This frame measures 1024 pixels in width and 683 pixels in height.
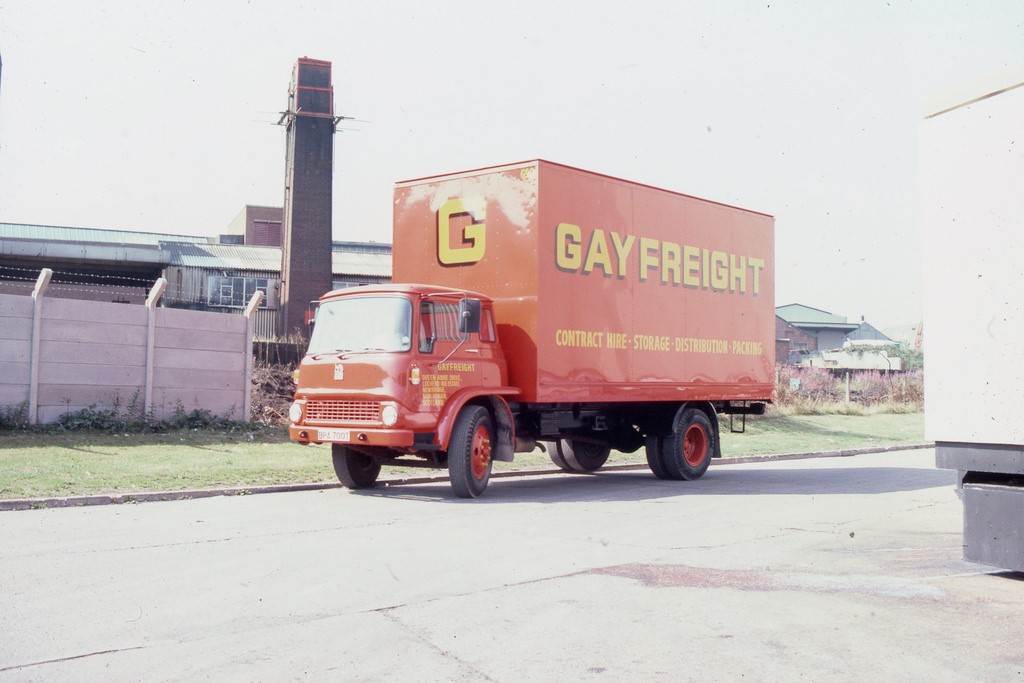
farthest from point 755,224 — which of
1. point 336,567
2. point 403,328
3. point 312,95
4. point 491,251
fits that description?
point 312,95

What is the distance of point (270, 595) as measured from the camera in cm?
618

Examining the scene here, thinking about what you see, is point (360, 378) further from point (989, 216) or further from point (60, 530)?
point (989, 216)

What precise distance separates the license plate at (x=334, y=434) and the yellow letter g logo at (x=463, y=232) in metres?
2.93

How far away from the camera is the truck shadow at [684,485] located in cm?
1202

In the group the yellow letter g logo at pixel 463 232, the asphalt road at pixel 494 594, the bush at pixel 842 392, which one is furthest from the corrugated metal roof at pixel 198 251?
the asphalt road at pixel 494 594

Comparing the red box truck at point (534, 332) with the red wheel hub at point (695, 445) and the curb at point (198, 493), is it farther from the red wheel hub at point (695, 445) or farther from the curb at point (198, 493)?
the curb at point (198, 493)

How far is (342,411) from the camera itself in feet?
37.5

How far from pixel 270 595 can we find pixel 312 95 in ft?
131

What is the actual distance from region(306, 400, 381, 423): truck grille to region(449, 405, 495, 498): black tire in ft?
3.21

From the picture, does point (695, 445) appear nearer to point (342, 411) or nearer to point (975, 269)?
point (342, 411)

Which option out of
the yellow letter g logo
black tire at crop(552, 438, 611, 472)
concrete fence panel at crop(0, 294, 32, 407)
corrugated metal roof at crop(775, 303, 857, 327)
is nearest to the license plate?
the yellow letter g logo

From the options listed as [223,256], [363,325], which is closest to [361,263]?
[223,256]

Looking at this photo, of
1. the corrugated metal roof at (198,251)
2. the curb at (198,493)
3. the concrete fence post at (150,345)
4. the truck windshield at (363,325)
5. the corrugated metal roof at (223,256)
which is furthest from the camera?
the corrugated metal roof at (198,251)

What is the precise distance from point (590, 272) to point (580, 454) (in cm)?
401
